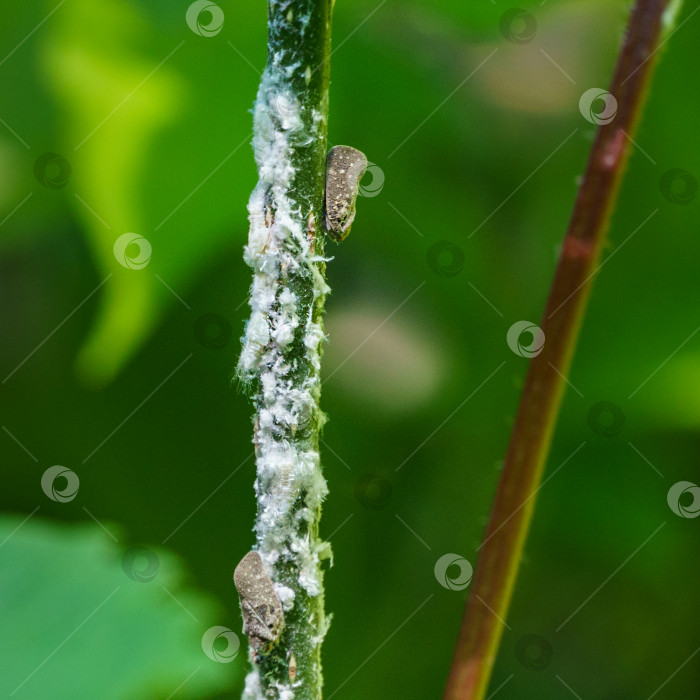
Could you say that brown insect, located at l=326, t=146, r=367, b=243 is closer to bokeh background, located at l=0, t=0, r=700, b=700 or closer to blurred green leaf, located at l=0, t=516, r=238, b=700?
blurred green leaf, located at l=0, t=516, r=238, b=700

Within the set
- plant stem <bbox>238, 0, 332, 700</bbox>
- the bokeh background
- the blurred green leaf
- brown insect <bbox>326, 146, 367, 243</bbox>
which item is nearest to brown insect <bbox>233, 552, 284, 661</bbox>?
plant stem <bbox>238, 0, 332, 700</bbox>

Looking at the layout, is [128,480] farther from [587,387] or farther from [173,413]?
[587,387]

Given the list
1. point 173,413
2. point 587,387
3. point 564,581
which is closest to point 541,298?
point 587,387

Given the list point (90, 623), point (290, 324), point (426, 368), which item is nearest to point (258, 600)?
point (290, 324)

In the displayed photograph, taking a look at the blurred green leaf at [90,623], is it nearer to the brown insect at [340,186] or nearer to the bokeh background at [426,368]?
the bokeh background at [426,368]

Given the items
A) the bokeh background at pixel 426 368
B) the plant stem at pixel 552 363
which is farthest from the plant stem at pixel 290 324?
the bokeh background at pixel 426 368
